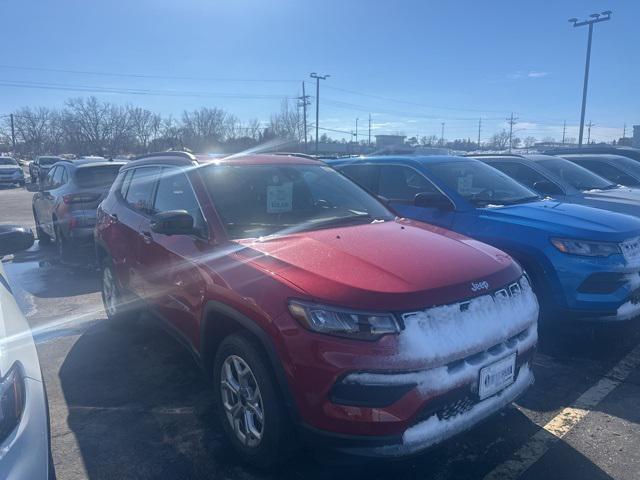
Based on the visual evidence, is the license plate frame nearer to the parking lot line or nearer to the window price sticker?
the parking lot line

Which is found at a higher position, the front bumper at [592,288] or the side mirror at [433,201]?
the side mirror at [433,201]

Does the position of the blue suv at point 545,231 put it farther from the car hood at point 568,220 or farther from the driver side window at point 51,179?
the driver side window at point 51,179

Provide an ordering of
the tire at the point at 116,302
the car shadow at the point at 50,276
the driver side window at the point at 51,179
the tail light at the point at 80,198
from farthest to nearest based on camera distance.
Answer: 1. the driver side window at the point at 51,179
2. the tail light at the point at 80,198
3. the car shadow at the point at 50,276
4. the tire at the point at 116,302

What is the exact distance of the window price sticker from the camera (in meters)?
3.71

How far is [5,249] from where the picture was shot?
303 centimetres

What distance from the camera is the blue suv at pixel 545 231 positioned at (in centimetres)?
416

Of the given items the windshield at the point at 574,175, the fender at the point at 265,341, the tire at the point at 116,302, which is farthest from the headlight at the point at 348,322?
the windshield at the point at 574,175

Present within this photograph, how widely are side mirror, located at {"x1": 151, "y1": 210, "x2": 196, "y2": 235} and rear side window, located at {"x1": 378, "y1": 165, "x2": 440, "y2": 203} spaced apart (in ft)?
10.1

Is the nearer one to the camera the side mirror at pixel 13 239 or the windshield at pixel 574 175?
the side mirror at pixel 13 239

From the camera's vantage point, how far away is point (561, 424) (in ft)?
10.6

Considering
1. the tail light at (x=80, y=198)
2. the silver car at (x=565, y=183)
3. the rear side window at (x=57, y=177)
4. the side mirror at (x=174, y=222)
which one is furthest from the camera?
the rear side window at (x=57, y=177)

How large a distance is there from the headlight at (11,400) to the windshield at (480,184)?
450 cm

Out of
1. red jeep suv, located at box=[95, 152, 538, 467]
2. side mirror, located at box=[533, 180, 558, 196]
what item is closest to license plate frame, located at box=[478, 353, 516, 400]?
red jeep suv, located at box=[95, 152, 538, 467]

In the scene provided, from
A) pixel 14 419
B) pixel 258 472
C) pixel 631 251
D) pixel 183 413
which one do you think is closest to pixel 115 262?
pixel 183 413
